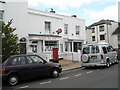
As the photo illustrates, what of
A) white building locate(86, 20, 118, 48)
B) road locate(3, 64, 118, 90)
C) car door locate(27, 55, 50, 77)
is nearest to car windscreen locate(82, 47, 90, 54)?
road locate(3, 64, 118, 90)

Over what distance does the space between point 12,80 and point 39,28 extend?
1334 centimetres

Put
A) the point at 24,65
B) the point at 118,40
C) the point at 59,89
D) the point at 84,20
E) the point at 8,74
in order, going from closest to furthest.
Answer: the point at 59,89 < the point at 8,74 < the point at 24,65 < the point at 84,20 < the point at 118,40

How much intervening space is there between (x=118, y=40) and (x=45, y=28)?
30.5 meters

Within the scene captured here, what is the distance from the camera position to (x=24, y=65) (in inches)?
354

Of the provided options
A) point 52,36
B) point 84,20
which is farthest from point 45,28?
point 84,20

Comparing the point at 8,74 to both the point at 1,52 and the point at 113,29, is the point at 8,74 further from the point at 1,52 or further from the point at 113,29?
the point at 113,29

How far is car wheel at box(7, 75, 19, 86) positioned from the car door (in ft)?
2.85

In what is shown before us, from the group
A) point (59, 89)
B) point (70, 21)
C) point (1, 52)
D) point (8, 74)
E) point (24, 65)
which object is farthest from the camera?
point (70, 21)

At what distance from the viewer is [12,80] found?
8.54m

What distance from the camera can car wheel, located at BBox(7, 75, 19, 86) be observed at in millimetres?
8456

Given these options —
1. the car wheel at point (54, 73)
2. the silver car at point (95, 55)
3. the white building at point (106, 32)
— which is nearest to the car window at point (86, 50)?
the silver car at point (95, 55)

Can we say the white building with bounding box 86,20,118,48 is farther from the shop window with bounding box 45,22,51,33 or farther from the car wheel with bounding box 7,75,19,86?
the car wheel with bounding box 7,75,19,86

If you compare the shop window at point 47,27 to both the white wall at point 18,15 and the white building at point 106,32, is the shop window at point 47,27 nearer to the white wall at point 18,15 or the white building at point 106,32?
the white wall at point 18,15

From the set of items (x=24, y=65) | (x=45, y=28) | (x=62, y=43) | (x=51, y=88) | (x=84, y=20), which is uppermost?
(x=84, y=20)
